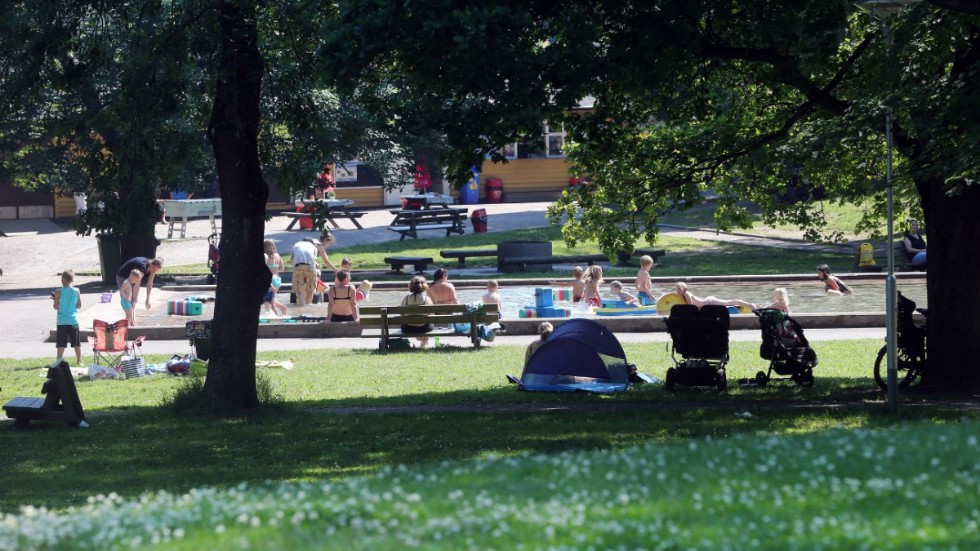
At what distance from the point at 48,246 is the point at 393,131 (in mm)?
31524

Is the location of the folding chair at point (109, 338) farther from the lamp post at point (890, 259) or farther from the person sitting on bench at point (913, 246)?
the person sitting on bench at point (913, 246)

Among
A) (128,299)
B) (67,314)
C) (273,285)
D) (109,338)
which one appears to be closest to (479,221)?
(273,285)

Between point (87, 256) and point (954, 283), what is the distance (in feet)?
99.1

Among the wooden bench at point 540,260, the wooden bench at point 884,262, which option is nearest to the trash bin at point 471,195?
the wooden bench at point 540,260

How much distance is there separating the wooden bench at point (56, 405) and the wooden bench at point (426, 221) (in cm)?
2666

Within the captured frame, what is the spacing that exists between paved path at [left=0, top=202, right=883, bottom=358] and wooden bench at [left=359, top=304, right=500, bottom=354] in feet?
2.74

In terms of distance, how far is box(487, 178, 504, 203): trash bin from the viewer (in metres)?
54.3

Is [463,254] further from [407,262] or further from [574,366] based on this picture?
[574,366]

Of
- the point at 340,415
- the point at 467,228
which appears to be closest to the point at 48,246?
the point at 467,228

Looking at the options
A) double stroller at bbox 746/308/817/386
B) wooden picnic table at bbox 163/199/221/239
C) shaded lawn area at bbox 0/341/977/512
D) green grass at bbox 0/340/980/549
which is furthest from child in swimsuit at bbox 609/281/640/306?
wooden picnic table at bbox 163/199/221/239

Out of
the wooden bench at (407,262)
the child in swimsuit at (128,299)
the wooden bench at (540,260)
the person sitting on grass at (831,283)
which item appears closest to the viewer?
the child in swimsuit at (128,299)

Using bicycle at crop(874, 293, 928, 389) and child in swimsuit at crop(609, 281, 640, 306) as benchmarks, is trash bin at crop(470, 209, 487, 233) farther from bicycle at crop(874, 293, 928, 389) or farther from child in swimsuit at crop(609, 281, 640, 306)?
bicycle at crop(874, 293, 928, 389)

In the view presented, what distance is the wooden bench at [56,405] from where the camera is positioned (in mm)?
13719

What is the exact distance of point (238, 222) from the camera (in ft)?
46.4
